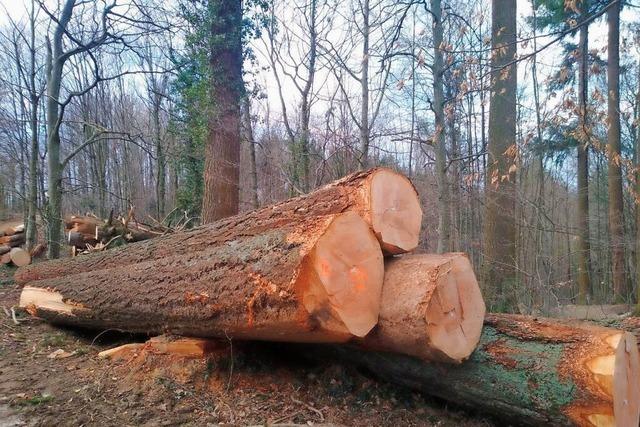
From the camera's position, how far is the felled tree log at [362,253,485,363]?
92.9 inches

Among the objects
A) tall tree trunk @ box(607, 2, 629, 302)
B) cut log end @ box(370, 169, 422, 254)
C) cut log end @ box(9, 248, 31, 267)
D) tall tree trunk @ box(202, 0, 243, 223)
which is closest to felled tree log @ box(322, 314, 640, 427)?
cut log end @ box(370, 169, 422, 254)

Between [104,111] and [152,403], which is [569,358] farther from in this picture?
[104,111]

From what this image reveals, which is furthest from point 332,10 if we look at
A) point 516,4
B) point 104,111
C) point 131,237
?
point 104,111

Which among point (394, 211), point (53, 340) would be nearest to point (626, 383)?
point (394, 211)

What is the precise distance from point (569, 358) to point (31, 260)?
10748 mm

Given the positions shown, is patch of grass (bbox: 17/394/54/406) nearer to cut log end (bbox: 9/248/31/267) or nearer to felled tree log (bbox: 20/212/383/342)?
felled tree log (bbox: 20/212/383/342)

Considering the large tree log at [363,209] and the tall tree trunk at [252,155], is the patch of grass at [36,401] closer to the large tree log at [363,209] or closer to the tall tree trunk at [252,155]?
the large tree log at [363,209]

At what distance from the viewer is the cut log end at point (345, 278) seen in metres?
2.26

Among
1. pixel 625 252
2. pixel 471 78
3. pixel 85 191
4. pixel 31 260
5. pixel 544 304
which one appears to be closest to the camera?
pixel 471 78

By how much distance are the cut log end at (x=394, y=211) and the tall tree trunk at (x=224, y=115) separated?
18.4ft

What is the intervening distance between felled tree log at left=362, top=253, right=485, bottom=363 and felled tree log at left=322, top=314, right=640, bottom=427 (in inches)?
8.1

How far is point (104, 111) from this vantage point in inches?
782

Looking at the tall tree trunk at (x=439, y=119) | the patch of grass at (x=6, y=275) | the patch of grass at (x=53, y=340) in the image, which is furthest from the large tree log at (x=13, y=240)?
the tall tree trunk at (x=439, y=119)

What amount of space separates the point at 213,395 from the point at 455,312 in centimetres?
173
